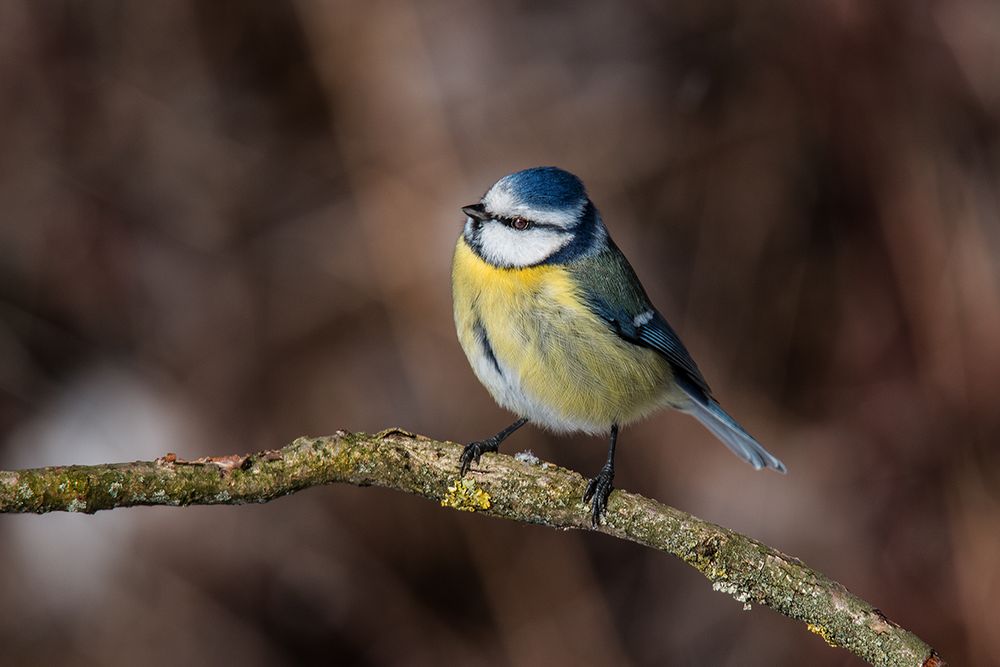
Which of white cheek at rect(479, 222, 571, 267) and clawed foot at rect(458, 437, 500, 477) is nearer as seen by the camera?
clawed foot at rect(458, 437, 500, 477)

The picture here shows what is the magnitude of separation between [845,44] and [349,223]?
89.8 inches

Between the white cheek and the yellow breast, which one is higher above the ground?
the white cheek

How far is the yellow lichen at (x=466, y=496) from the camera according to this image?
1854 millimetres

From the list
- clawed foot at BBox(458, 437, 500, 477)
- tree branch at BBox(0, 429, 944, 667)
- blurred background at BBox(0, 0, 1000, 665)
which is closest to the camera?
tree branch at BBox(0, 429, 944, 667)

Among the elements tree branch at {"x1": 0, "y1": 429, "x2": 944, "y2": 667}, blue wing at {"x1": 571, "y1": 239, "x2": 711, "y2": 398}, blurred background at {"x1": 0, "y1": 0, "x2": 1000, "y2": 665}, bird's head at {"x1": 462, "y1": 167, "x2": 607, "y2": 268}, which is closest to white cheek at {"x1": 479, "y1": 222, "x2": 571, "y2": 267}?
bird's head at {"x1": 462, "y1": 167, "x2": 607, "y2": 268}

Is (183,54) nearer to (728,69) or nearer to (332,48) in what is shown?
(332,48)

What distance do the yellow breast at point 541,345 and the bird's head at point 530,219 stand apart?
38 millimetres

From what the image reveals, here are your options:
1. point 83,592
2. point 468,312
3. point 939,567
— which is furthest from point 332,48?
point 939,567

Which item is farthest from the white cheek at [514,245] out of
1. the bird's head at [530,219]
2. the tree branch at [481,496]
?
the tree branch at [481,496]

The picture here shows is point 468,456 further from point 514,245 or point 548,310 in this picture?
point 514,245

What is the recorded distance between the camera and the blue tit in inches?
96.2

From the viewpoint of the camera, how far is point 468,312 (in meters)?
2.51

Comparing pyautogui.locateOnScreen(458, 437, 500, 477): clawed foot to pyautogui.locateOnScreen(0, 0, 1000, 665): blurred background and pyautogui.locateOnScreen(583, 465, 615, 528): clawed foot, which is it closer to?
pyautogui.locateOnScreen(583, 465, 615, 528): clawed foot

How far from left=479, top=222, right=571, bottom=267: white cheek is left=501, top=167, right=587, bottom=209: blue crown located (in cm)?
9
